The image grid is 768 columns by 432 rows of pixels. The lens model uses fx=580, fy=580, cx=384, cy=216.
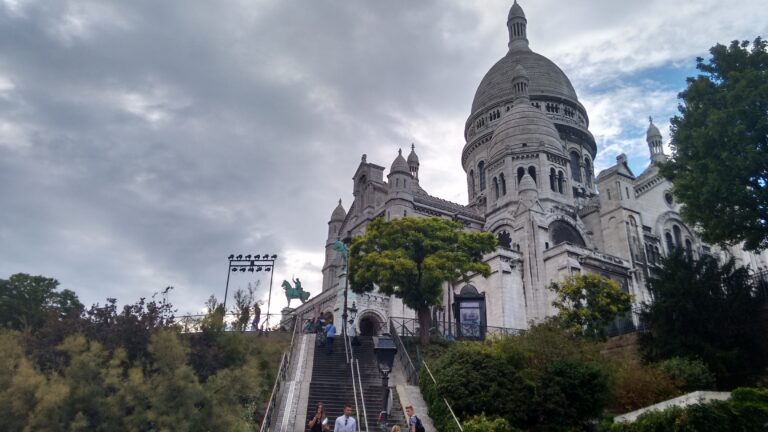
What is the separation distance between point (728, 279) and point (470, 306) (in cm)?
1377

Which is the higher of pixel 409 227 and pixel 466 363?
pixel 409 227

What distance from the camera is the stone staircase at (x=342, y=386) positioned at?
698 inches

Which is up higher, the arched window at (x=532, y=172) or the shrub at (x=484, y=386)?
the arched window at (x=532, y=172)

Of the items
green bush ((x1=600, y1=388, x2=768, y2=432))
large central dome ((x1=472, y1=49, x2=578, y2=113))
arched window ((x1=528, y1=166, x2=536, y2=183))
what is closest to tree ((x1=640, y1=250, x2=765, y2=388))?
green bush ((x1=600, y1=388, x2=768, y2=432))

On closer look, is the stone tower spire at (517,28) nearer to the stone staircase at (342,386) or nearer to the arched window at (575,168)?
the arched window at (575,168)

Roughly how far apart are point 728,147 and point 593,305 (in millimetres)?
10596

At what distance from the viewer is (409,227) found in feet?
91.9

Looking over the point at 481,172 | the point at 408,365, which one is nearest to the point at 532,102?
the point at 481,172

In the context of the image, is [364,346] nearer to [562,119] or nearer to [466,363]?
[466,363]

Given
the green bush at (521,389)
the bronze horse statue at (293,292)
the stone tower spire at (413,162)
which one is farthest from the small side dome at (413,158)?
the green bush at (521,389)

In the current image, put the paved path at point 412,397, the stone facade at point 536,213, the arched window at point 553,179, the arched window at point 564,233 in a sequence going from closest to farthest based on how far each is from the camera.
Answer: the paved path at point 412,397 < the stone facade at point 536,213 < the arched window at point 564,233 < the arched window at point 553,179

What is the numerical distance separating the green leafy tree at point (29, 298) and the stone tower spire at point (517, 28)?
176ft

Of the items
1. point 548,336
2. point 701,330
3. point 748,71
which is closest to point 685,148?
point 748,71

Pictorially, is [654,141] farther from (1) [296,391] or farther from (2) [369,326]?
(1) [296,391]
